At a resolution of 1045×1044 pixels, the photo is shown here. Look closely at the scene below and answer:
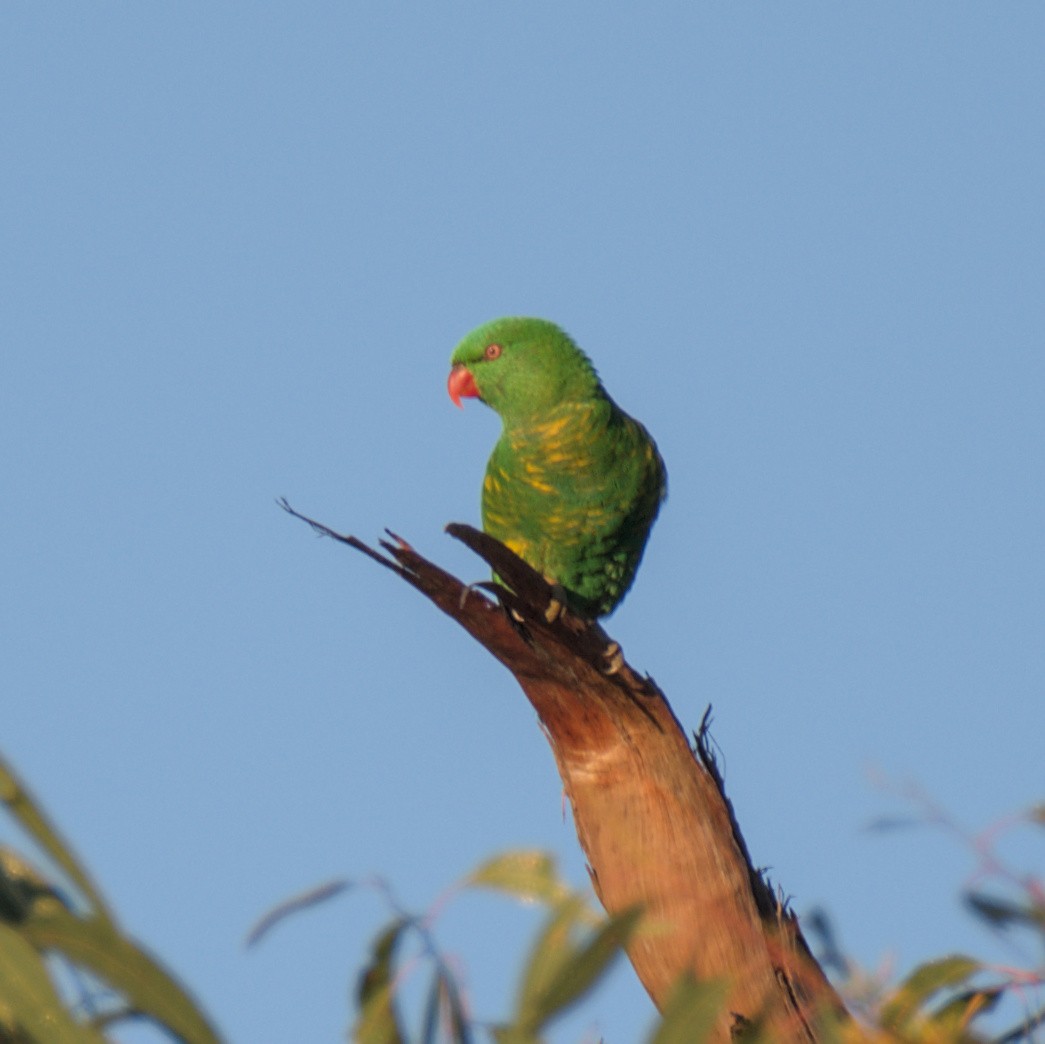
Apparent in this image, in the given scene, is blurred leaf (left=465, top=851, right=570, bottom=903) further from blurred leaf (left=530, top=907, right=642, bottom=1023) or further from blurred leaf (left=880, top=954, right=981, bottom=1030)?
blurred leaf (left=880, top=954, right=981, bottom=1030)

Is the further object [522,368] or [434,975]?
[522,368]

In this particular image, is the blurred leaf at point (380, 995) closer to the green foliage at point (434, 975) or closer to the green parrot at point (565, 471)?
the green foliage at point (434, 975)

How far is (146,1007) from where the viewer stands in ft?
4.59

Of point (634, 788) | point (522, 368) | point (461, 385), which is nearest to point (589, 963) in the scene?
point (634, 788)

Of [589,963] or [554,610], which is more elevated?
[554,610]

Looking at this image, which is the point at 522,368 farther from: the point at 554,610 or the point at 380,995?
the point at 380,995

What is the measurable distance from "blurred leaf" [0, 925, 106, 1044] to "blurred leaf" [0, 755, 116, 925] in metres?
0.09

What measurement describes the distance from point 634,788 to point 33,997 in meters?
1.96

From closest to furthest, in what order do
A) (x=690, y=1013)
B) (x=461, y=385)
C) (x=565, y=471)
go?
(x=690, y=1013)
(x=565, y=471)
(x=461, y=385)

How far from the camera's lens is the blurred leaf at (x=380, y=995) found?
1.57 meters

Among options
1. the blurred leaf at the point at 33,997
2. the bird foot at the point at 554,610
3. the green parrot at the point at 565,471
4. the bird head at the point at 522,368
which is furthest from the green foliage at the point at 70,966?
the bird head at the point at 522,368

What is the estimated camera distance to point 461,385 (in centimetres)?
488

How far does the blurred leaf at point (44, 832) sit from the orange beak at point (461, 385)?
11.3ft

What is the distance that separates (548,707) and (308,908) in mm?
1739
